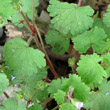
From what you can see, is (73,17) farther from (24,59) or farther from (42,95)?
(42,95)

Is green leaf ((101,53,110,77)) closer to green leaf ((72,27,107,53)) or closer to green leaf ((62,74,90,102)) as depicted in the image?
green leaf ((72,27,107,53))

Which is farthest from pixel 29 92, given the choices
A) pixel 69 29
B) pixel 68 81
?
pixel 69 29

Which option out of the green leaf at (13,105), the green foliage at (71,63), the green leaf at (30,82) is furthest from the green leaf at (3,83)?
the green leaf at (30,82)

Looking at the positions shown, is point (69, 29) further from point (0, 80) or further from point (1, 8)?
point (0, 80)

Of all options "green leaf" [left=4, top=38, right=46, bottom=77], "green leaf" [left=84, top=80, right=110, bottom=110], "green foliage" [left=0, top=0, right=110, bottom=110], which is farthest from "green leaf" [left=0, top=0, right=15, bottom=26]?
"green leaf" [left=84, top=80, right=110, bottom=110]

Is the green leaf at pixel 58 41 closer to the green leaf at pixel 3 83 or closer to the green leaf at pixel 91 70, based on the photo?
the green leaf at pixel 91 70
